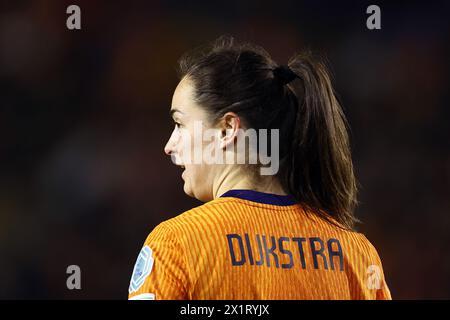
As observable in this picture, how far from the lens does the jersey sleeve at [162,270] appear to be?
1509 mm

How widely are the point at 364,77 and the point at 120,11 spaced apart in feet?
5.11

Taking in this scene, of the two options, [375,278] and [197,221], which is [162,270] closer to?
[197,221]

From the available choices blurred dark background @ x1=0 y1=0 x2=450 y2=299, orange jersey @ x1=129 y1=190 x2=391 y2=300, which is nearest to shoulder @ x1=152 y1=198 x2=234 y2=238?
orange jersey @ x1=129 y1=190 x2=391 y2=300

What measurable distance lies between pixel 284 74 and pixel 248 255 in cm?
44

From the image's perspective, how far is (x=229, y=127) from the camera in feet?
5.51

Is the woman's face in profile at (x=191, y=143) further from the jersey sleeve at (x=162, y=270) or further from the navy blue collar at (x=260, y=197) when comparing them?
the jersey sleeve at (x=162, y=270)

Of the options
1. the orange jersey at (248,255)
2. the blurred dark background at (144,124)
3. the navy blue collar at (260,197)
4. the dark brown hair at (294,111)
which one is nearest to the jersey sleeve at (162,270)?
the orange jersey at (248,255)

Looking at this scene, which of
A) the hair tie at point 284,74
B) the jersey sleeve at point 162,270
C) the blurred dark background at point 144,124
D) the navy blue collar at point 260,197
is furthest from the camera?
the blurred dark background at point 144,124

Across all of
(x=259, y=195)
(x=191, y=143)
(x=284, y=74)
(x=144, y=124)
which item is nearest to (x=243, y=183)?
(x=259, y=195)

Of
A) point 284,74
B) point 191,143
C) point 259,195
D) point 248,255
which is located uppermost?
point 284,74

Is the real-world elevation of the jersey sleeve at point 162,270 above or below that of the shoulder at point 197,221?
below

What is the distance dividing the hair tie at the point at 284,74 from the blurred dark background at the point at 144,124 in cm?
280

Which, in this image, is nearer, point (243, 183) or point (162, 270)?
point (162, 270)
